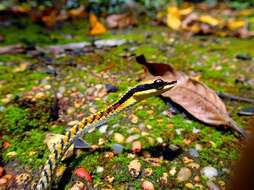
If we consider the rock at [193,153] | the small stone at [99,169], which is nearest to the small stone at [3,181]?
the small stone at [99,169]

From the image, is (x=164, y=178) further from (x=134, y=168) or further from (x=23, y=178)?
(x=23, y=178)

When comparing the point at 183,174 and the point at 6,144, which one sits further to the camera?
the point at 6,144

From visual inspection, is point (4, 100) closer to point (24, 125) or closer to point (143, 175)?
point (24, 125)

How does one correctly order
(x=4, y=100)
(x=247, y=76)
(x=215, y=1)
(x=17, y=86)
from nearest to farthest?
(x=4, y=100), (x=17, y=86), (x=247, y=76), (x=215, y=1)

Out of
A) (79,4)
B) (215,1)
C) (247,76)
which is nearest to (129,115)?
(247,76)

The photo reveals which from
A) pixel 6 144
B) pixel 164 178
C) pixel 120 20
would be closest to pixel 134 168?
pixel 164 178

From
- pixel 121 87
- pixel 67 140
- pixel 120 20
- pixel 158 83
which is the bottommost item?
pixel 120 20

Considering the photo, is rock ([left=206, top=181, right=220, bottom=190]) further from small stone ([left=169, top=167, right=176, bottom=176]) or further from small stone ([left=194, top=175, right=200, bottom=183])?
small stone ([left=169, top=167, right=176, bottom=176])
